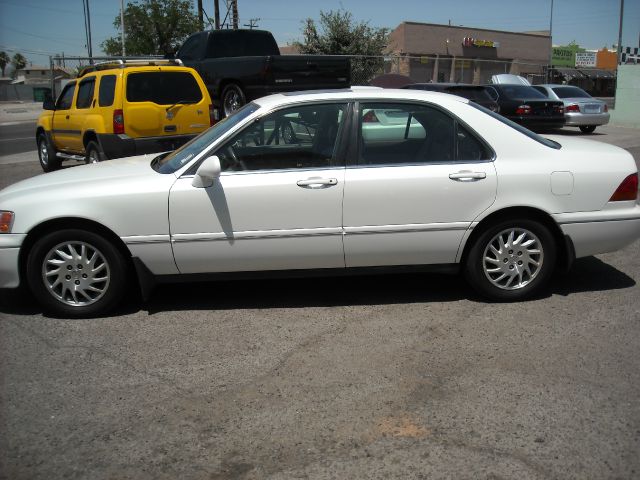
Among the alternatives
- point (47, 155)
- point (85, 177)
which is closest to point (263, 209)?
point (85, 177)

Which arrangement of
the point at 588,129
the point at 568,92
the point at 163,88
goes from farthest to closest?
the point at 568,92 < the point at 588,129 < the point at 163,88

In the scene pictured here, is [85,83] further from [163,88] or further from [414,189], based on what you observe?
[414,189]

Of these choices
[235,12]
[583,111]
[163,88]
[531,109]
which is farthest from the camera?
[235,12]

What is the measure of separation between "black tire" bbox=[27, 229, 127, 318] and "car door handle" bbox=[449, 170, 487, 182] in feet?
8.10

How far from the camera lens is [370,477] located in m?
2.78

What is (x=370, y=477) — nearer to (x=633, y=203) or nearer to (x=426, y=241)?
(x=426, y=241)

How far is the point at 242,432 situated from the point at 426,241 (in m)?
2.12

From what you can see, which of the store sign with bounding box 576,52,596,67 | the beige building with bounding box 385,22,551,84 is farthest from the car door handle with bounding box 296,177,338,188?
the store sign with bounding box 576,52,596,67

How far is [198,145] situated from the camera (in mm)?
4863

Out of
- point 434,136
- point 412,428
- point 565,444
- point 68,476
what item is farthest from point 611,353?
point 68,476

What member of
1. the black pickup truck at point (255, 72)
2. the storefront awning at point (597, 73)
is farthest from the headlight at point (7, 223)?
the storefront awning at point (597, 73)

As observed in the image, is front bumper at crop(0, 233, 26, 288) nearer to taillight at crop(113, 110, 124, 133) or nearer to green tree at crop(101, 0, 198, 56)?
taillight at crop(113, 110, 124, 133)

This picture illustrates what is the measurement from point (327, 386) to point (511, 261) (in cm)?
194

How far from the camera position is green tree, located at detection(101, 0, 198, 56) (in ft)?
105
